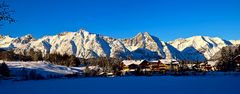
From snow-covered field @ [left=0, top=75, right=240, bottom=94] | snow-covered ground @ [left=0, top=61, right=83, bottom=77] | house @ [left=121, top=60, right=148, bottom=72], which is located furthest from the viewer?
house @ [left=121, top=60, right=148, bottom=72]

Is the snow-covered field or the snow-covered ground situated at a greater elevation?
the snow-covered ground

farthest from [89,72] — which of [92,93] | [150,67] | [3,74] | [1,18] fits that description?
[1,18]

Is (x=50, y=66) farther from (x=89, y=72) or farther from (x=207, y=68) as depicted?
(x=207, y=68)

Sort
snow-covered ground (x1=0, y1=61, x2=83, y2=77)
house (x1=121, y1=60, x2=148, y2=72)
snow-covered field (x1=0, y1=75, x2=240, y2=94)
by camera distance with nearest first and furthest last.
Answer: snow-covered field (x1=0, y1=75, x2=240, y2=94) → snow-covered ground (x1=0, y1=61, x2=83, y2=77) → house (x1=121, y1=60, x2=148, y2=72)

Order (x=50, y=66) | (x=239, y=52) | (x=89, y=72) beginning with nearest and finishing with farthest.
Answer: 1. (x=89, y=72)
2. (x=239, y=52)
3. (x=50, y=66)

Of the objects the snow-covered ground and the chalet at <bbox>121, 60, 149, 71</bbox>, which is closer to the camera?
the snow-covered ground

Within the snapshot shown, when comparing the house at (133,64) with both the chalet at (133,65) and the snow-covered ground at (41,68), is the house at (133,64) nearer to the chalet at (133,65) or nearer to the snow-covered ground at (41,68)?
the chalet at (133,65)

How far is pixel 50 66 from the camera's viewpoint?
640 ft

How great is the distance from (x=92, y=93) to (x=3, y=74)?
10136 centimetres

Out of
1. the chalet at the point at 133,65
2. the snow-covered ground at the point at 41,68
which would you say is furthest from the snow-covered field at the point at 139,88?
the snow-covered ground at the point at 41,68

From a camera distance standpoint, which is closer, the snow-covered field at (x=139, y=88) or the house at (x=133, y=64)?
the snow-covered field at (x=139, y=88)

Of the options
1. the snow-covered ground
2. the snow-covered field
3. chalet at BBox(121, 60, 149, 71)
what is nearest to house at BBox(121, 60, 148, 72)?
chalet at BBox(121, 60, 149, 71)

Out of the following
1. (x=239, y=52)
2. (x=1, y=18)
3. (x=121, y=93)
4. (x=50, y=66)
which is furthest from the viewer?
(x=50, y=66)

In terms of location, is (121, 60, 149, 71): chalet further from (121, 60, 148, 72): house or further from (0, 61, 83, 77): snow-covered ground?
(0, 61, 83, 77): snow-covered ground
